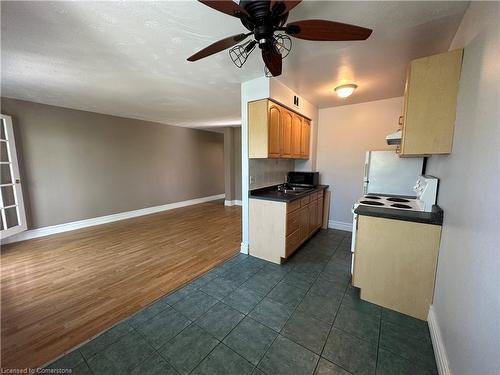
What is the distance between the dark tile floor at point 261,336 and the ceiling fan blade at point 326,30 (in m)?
2.17

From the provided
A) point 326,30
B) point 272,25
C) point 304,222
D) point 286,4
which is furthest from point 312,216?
point 286,4

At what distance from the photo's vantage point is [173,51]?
76.5 inches

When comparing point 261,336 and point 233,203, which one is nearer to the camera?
point 261,336

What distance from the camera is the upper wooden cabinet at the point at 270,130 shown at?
270 centimetres

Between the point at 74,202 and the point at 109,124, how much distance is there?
6.18 ft

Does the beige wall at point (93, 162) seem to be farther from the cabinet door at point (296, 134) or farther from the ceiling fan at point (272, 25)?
the ceiling fan at point (272, 25)

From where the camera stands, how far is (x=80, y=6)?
1365 mm

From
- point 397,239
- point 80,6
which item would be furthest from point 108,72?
point 397,239

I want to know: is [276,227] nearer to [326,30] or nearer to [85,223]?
Answer: [326,30]

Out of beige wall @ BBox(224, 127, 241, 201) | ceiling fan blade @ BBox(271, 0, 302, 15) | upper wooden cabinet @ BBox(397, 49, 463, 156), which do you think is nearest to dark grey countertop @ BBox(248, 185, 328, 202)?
upper wooden cabinet @ BBox(397, 49, 463, 156)

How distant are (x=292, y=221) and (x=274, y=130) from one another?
1.33 meters

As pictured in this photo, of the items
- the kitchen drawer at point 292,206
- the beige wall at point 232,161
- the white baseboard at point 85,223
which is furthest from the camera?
the beige wall at point 232,161

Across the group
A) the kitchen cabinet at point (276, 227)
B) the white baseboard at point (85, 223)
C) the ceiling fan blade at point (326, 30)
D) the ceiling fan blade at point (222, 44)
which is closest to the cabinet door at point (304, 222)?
the kitchen cabinet at point (276, 227)

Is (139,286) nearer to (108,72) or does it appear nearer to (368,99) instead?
(108,72)
